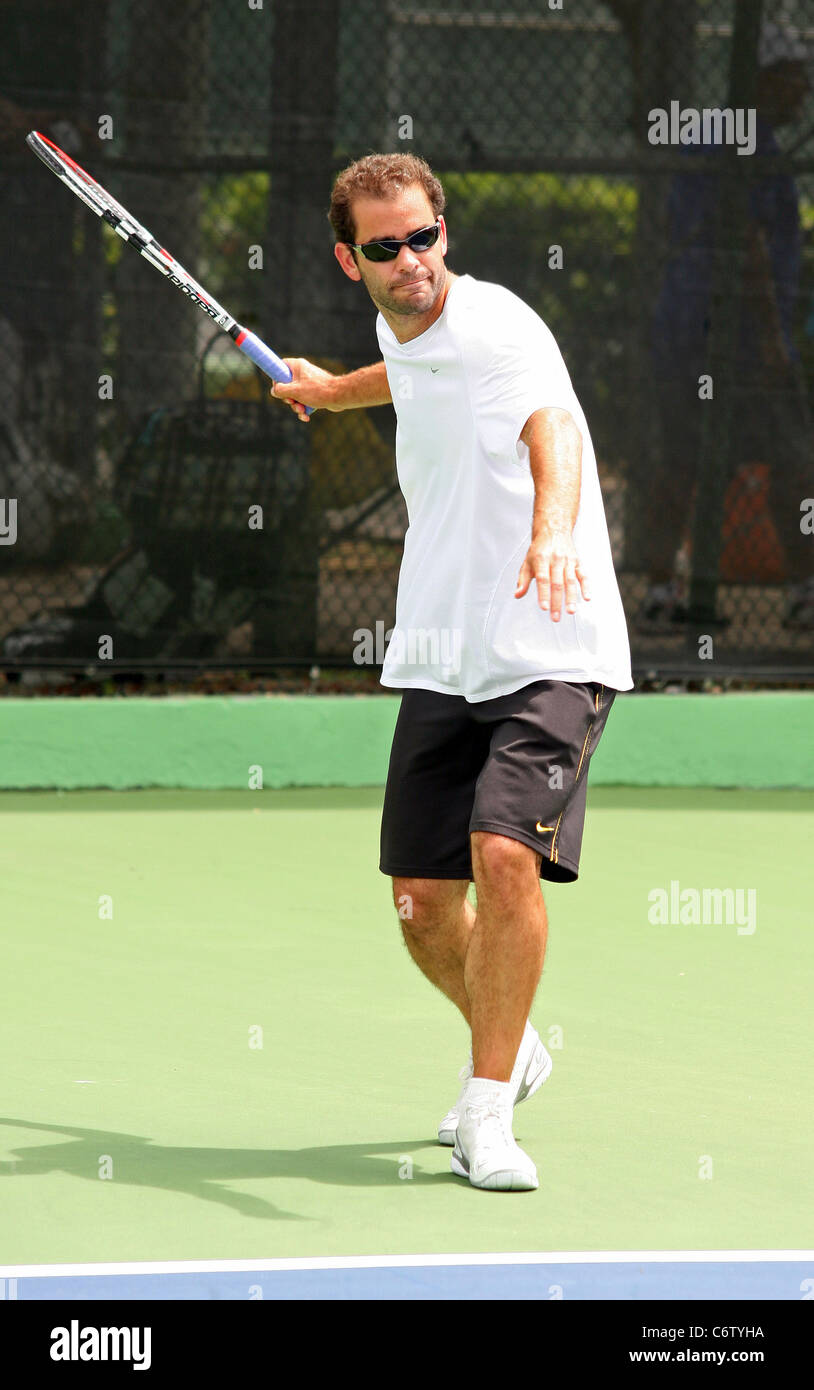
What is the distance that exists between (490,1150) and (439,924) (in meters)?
0.51

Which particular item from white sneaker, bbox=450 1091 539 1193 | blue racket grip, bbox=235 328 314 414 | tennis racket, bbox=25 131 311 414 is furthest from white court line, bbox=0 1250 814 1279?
tennis racket, bbox=25 131 311 414

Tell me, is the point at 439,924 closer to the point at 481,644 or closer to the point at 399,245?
the point at 481,644

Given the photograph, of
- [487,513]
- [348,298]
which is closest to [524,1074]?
[487,513]

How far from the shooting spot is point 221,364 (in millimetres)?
7742

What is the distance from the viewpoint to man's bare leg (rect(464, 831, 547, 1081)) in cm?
359

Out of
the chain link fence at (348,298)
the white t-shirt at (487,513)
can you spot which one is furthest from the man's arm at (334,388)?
the chain link fence at (348,298)

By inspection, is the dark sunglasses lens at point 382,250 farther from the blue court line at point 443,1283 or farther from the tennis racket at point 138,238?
the blue court line at point 443,1283

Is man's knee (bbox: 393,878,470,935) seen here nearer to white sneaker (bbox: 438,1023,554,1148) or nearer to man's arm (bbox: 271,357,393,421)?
white sneaker (bbox: 438,1023,554,1148)

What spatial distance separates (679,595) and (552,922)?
8.77 feet

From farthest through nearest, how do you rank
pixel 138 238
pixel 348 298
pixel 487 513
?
pixel 348 298, pixel 138 238, pixel 487 513

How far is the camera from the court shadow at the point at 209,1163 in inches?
139

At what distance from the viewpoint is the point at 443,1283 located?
9.70 feet

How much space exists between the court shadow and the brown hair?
1671 millimetres
